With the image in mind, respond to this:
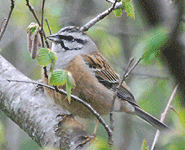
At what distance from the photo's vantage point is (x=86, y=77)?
3758mm

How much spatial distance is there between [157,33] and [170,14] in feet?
0.57

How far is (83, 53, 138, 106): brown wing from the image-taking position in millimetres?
4000

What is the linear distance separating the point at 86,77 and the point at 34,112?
0.81m

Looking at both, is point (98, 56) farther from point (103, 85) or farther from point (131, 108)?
point (131, 108)

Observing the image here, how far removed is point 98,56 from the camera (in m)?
4.24

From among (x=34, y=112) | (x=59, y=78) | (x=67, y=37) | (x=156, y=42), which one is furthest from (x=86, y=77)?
(x=156, y=42)

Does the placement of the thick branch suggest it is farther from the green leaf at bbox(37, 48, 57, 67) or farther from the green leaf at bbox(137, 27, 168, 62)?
the green leaf at bbox(137, 27, 168, 62)

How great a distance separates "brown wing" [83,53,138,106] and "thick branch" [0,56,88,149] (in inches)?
29.7

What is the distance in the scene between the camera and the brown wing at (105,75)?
400 cm

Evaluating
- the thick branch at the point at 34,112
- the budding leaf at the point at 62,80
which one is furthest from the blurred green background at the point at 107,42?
the budding leaf at the point at 62,80

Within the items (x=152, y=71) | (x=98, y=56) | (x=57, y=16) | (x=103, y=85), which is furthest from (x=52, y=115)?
(x=57, y=16)

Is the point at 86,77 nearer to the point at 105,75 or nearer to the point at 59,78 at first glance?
the point at 105,75

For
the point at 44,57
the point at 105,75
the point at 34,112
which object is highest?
the point at 44,57

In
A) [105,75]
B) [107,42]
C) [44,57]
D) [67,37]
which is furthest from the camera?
[107,42]
